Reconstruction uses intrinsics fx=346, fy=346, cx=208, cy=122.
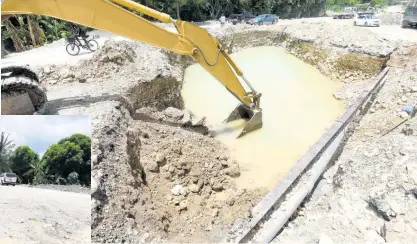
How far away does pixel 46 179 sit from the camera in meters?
3.64

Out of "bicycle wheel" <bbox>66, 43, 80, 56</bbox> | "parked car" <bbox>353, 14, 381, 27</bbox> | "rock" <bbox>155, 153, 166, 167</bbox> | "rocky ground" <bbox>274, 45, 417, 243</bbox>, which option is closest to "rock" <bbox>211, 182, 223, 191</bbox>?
"rock" <bbox>155, 153, 166, 167</bbox>

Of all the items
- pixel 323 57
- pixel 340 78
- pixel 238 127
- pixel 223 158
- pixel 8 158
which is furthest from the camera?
→ pixel 323 57

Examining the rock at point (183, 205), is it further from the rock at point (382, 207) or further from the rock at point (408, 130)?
the rock at point (408, 130)

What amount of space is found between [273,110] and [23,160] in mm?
7311

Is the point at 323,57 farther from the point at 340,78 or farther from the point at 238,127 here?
the point at 238,127

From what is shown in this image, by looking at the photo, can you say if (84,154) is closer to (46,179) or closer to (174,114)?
(46,179)

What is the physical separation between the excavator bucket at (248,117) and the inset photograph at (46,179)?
5.08 m

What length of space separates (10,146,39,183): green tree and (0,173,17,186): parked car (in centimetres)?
6

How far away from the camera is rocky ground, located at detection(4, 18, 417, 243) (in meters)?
4.65

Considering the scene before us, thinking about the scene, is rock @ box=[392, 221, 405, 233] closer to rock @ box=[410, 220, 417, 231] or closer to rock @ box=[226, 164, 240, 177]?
rock @ box=[410, 220, 417, 231]

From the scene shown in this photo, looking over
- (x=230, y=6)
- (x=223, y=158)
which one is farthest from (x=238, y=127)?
(x=230, y=6)

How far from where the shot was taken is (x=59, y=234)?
3543 mm

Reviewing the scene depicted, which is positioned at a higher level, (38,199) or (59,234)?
(38,199)

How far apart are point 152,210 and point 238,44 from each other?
12.8 meters
